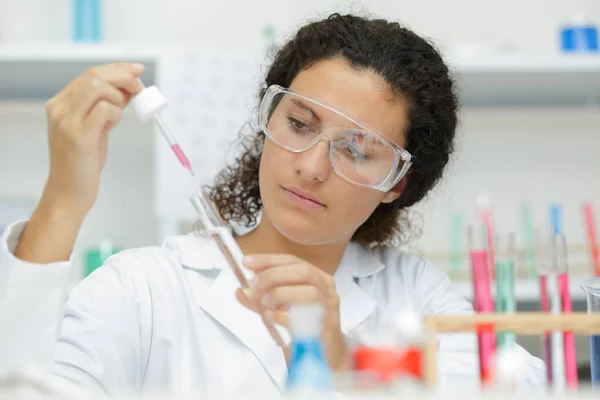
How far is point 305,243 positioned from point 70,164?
24.3 inches

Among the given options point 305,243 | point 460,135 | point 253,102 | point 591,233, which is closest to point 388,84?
point 305,243

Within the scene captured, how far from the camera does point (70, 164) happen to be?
3.53 ft

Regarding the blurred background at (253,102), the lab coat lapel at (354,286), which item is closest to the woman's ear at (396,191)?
the lab coat lapel at (354,286)

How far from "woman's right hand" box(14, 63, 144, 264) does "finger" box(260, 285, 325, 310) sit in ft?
0.87

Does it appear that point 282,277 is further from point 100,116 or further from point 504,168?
point 504,168

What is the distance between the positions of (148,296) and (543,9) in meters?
2.09

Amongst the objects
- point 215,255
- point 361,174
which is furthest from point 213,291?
point 361,174

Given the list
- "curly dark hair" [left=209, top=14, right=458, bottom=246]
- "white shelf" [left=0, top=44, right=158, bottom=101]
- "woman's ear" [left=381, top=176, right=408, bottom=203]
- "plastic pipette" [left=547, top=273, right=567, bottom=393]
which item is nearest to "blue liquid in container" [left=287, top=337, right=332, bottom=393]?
"plastic pipette" [left=547, top=273, right=567, bottom=393]

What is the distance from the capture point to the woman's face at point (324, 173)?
1.51m

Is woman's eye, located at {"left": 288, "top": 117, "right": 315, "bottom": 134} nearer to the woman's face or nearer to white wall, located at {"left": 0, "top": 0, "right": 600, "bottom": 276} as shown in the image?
the woman's face

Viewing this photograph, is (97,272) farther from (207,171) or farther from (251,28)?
(251,28)

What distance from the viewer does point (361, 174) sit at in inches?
59.6

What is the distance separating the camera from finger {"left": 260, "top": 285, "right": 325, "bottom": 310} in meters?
1.07

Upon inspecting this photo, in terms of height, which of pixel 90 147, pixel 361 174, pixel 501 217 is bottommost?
pixel 501 217
